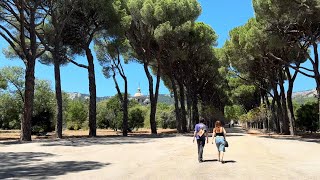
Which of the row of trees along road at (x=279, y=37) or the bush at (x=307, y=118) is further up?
the row of trees along road at (x=279, y=37)

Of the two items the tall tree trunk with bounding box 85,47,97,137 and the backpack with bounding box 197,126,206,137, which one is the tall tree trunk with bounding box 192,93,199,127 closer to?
the tall tree trunk with bounding box 85,47,97,137

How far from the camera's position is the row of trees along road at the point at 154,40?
2530cm

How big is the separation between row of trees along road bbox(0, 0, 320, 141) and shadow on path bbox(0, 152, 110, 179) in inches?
430

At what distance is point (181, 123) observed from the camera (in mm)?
42531

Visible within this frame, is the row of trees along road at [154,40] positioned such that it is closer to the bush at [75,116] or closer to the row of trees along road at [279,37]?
the row of trees along road at [279,37]

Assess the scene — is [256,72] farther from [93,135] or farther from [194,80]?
[93,135]

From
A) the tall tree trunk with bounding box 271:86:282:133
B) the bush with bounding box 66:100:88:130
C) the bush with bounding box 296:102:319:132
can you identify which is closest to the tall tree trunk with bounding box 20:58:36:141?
the tall tree trunk with bounding box 271:86:282:133

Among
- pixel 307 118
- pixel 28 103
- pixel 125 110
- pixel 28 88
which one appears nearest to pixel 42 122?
pixel 125 110

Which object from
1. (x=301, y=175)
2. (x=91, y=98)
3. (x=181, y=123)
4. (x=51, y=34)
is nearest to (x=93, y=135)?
(x=91, y=98)

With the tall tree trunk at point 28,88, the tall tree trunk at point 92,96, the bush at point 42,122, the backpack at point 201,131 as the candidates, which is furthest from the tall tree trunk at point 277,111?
the backpack at point 201,131

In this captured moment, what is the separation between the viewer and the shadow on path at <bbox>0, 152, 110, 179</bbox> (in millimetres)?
9852

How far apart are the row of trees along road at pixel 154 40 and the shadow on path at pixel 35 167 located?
10.9 metres

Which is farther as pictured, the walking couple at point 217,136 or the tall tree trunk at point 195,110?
the tall tree trunk at point 195,110

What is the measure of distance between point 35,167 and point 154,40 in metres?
28.0
